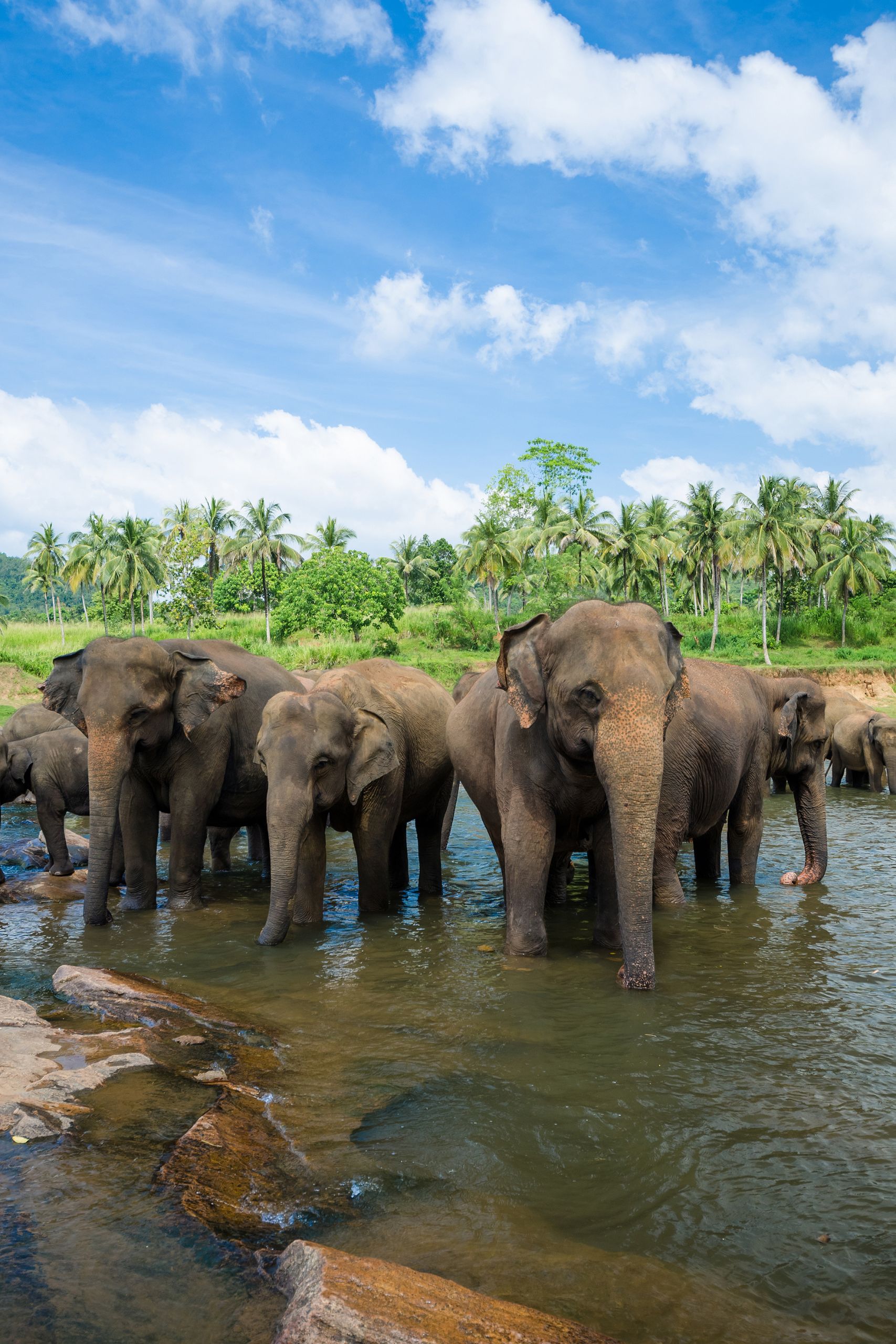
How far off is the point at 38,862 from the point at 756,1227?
33.5 feet

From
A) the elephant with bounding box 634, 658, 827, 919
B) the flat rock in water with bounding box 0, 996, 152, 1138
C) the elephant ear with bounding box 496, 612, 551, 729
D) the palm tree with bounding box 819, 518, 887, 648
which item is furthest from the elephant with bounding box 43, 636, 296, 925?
the palm tree with bounding box 819, 518, 887, 648

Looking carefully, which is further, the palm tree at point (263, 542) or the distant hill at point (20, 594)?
the distant hill at point (20, 594)

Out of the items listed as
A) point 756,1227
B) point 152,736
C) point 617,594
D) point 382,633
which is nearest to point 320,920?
A: point 152,736

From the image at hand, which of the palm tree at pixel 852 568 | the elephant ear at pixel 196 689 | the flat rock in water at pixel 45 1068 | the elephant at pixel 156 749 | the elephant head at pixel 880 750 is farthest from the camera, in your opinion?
the palm tree at pixel 852 568

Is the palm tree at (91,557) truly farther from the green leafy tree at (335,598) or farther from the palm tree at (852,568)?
the palm tree at (852,568)

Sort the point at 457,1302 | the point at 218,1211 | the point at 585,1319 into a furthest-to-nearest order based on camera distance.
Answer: the point at 218,1211 < the point at 585,1319 < the point at 457,1302

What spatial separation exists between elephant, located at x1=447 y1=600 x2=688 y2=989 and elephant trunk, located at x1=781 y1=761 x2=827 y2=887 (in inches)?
148

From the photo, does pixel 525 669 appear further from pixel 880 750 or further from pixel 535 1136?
pixel 880 750

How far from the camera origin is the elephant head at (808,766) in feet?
33.9

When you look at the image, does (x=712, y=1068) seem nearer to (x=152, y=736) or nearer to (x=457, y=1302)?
(x=457, y=1302)

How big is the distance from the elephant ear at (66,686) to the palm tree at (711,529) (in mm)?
58183

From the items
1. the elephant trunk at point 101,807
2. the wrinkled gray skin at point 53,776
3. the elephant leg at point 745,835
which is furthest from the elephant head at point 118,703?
the elephant leg at point 745,835

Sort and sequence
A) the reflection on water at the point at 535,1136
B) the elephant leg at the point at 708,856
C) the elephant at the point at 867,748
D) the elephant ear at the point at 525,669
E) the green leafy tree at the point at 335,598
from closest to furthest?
the reflection on water at the point at 535,1136 → the elephant ear at the point at 525,669 → the elephant leg at the point at 708,856 → the elephant at the point at 867,748 → the green leafy tree at the point at 335,598

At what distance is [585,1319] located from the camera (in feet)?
10.3
